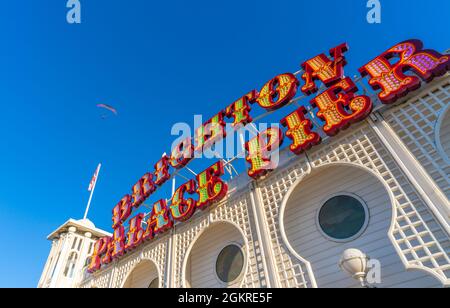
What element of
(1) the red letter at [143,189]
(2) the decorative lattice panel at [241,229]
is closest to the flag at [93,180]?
(1) the red letter at [143,189]

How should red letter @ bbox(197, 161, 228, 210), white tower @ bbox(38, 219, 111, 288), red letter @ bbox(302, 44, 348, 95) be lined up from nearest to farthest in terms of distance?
red letter @ bbox(302, 44, 348, 95) → red letter @ bbox(197, 161, 228, 210) → white tower @ bbox(38, 219, 111, 288)

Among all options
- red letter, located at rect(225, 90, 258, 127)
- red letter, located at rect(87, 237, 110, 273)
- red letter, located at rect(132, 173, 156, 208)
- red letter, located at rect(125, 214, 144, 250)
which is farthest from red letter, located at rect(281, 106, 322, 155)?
red letter, located at rect(87, 237, 110, 273)

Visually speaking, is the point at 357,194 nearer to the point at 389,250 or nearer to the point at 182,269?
the point at 389,250

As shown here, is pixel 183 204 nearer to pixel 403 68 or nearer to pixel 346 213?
pixel 346 213

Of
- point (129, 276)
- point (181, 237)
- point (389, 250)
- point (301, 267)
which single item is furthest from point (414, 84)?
point (129, 276)

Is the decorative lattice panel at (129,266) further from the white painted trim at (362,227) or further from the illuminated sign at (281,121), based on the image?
the white painted trim at (362,227)

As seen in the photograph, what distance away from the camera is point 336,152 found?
8344 mm

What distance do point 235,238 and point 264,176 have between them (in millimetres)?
2883

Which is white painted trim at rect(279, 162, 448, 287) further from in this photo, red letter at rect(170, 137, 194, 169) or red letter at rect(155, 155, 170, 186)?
red letter at rect(155, 155, 170, 186)

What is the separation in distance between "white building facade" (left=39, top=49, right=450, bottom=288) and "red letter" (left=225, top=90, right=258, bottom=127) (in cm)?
283

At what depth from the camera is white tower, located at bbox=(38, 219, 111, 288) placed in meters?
19.9

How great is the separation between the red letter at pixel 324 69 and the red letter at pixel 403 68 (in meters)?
1.12

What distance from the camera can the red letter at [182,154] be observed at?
1433 cm

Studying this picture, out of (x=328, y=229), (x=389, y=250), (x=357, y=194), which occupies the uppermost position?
(x=357, y=194)
